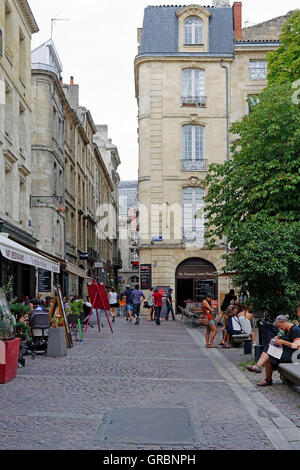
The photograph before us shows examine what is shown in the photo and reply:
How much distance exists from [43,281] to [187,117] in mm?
12794

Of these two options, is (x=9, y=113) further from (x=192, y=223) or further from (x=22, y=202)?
(x=192, y=223)

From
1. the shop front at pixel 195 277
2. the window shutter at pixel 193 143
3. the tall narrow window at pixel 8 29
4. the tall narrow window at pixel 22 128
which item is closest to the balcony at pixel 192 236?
the shop front at pixel 195 277

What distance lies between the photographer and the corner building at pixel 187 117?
34.2 m

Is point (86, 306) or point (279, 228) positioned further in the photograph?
point (86, 306)

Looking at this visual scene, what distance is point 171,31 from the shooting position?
118 feet

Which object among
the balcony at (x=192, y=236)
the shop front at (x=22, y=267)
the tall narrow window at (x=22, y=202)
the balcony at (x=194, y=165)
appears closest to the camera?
the shop front at (x=22, y=267)

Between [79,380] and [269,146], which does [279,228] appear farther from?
[269,146]

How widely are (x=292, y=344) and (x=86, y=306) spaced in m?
14.5

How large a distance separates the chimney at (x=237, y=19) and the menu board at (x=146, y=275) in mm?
14455

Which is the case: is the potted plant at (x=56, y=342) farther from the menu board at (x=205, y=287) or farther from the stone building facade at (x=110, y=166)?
the stone building facade at (x=110, y=166)

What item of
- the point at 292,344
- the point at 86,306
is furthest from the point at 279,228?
the point at 86,306

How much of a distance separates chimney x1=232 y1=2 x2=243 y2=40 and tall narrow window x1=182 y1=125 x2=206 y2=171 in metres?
6.32

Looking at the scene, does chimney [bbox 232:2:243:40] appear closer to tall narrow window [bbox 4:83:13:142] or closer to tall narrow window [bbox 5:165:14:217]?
tall narrow window [bbox 4:83:13:142]

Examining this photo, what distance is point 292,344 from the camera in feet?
31.0
